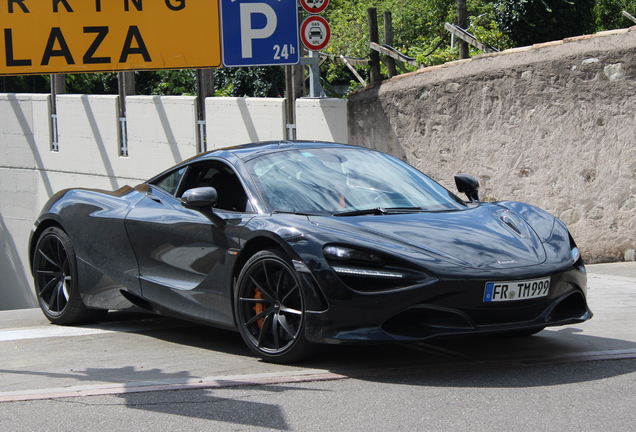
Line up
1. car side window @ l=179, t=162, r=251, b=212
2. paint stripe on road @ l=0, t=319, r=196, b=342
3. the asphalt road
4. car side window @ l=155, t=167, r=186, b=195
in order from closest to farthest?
the asphalt road → car side window @ l=179, t=162, r=251, b=212 → car side window @ l=155, t=167, r=186, b=195 → paint stripe on road @ l=0, t=319, r=196, b=342

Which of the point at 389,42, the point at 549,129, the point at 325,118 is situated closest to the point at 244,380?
the point at 549,129

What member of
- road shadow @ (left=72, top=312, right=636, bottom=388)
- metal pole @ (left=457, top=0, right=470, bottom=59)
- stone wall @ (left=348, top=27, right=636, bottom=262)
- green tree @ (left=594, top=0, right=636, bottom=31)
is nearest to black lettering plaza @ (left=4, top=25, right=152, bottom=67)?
metal pole @ (left=457, top=0, right=470, bottom=59)

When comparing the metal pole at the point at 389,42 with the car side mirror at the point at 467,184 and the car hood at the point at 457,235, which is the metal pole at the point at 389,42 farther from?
the car hood at the point at 457,235

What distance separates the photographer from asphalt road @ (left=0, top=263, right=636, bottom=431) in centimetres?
345

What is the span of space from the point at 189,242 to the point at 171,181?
0.76 metres

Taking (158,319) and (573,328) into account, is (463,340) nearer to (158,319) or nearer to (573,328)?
(573,328)

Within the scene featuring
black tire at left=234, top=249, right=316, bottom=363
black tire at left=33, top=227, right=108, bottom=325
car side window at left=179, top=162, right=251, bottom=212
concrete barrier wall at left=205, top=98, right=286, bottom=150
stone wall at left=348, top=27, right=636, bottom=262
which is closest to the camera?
black tire at left=234, top=249, right=316, bottom=363

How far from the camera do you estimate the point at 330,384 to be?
400 cm

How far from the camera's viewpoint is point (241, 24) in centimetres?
1137

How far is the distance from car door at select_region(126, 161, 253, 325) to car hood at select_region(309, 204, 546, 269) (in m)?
0.68

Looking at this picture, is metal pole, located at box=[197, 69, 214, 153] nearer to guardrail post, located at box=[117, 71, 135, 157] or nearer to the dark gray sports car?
guardrail post, located at box=[117, 71, 135, 157]

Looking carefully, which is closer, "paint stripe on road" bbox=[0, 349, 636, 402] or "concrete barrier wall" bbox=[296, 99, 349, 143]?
"paint stripe on road" bbox=[0, 349, 636, 402]

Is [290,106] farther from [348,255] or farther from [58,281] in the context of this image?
[348,255]

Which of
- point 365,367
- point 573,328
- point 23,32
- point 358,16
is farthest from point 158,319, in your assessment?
point 358,16
